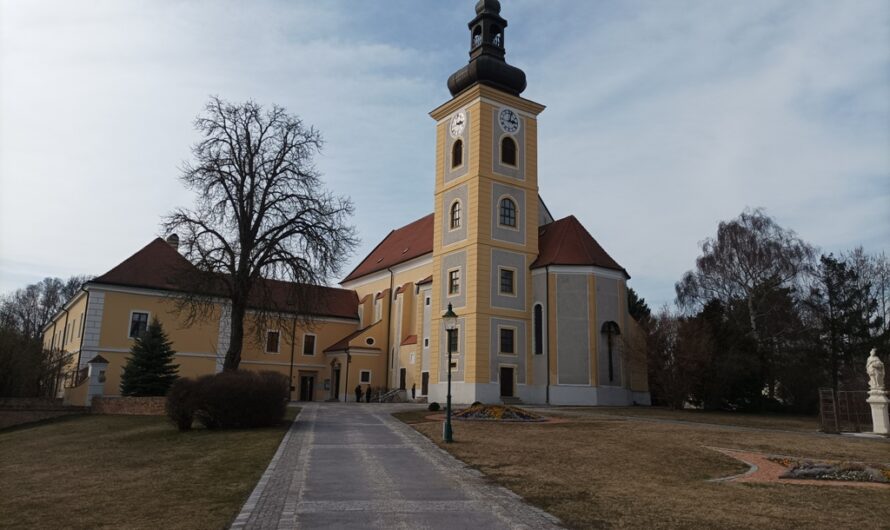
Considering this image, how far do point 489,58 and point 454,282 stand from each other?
13.8m

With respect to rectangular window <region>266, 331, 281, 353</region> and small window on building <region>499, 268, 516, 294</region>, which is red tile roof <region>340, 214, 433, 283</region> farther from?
rectangular window <region>266, 331, 281, 353</region>

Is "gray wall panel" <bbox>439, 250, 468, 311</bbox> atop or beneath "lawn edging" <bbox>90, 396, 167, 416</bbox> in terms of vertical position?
atop

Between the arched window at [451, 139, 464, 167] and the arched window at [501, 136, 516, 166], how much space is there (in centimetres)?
256

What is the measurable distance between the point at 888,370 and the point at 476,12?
30.9 metres

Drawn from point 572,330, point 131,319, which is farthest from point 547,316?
point 131,319

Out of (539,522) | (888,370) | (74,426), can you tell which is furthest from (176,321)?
(888,370)

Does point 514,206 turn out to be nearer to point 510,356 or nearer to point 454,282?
point 454,282

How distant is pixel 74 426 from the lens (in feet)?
82.2

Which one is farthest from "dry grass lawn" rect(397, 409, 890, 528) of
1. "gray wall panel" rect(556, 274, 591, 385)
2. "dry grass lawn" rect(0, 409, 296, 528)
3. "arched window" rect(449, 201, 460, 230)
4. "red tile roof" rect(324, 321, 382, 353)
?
"red tile roof" rect(324, 321, 382, 353)

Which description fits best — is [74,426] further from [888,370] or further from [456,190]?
[888,370]

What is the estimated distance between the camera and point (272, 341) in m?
47.6

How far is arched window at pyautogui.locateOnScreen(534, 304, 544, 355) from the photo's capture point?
37250 millimetres

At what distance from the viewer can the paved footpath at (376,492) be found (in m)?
8.19

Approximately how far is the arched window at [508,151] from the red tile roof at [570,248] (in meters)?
4.98
